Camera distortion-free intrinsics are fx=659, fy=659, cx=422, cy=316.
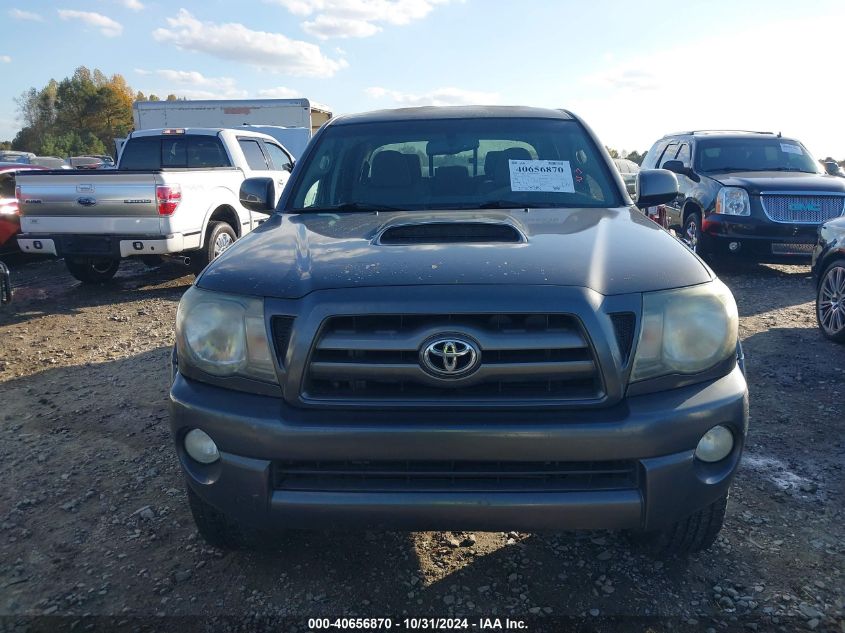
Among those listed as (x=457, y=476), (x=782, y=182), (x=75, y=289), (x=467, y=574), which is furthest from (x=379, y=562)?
(x=782, y=182)

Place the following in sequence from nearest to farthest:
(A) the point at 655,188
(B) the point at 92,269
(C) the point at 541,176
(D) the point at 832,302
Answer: (C) the point at 541,176 < (A) the point at 655,188 < (D) the point at 832,302 < (B) the point at 92,269

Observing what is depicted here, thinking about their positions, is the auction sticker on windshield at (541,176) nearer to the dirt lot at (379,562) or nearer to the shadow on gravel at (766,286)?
the dirt lot at (379,562)

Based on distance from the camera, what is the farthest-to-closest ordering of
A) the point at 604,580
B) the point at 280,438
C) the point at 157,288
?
the point at 157,288, the point at 604,580, the point at 280,438

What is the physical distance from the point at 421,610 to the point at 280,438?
2.89 ft

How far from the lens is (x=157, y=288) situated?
8.37m

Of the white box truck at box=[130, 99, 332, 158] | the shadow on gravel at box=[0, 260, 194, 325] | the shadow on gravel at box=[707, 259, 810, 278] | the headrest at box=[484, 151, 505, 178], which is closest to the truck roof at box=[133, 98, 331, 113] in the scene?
the white box truck at box=[130, 99, 332, 158]

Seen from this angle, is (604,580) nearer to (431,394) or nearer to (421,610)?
(421,610)

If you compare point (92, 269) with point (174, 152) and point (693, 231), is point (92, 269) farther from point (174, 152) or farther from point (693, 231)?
point (693, 231)

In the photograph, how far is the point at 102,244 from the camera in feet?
23.7

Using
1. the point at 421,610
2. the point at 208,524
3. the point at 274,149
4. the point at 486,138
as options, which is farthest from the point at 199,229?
the point at 421,610

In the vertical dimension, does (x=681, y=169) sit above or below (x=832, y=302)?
above

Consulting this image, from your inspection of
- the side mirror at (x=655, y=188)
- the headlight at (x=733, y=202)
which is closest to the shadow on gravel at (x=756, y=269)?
the headlight at (x=733, y=202)

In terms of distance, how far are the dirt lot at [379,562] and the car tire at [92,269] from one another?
480cm

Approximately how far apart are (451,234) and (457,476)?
0.97m
